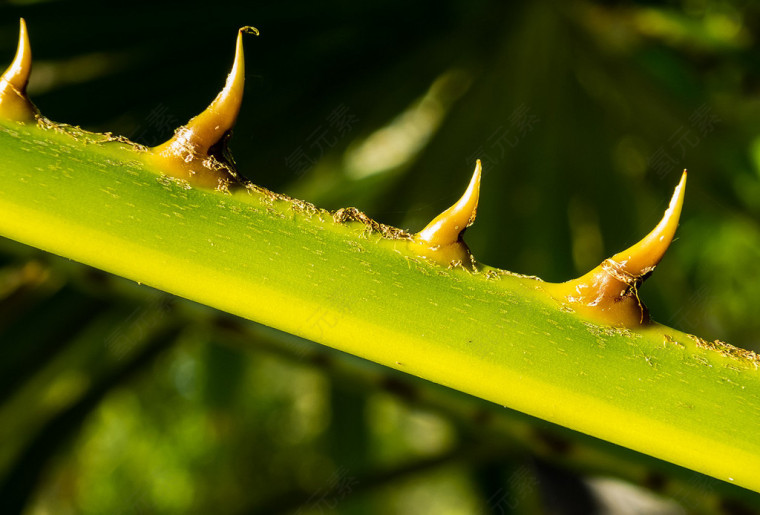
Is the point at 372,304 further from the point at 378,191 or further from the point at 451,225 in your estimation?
the point at 378,191

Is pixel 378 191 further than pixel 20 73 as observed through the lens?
Yes

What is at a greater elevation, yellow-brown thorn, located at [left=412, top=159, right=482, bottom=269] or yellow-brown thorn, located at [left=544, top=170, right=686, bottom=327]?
yellow-brown thorn, located at [left=544, top=170, right=686, bottom=327]

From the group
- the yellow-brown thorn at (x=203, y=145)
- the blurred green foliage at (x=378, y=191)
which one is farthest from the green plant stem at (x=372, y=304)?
the blurred green foliage at (x=378, y=191)

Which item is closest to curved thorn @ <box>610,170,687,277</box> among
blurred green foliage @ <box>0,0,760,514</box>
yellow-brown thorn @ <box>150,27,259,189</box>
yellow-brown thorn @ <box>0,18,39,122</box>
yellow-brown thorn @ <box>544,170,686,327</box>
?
yellow-brown thorn @ <box>544,170,686,327</box>

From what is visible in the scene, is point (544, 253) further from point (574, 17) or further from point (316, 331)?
point (316, 331)

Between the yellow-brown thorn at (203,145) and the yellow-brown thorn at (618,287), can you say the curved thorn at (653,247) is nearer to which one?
the yellow-brown thorn at (618,287)

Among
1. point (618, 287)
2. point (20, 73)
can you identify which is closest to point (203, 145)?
point (20, 73)

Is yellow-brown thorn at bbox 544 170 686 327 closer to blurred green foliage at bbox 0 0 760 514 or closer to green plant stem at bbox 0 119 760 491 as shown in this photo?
green plant stem at bbox 0 119 760 491
